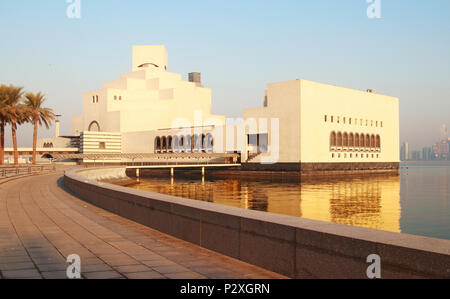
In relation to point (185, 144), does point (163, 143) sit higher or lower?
higher

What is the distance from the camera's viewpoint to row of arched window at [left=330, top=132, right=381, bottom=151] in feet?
220

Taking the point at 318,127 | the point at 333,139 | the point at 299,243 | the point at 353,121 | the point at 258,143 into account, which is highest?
the point at 353,121

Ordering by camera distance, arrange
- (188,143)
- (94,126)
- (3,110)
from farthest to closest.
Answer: (94,126), (188,143), (3,110)

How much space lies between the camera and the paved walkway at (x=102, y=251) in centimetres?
605

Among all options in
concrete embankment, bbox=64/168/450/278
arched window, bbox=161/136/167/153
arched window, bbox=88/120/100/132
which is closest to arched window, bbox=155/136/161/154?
arched window, bbox=161/136/167/153

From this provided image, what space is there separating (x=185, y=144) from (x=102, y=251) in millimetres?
72793

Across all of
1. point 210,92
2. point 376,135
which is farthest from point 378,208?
point 210,92

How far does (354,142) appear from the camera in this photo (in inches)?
2783

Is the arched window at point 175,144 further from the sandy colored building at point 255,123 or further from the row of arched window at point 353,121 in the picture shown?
the row of arched window at point 353,121

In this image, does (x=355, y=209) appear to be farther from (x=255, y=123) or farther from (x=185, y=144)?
(x=185, y=144)

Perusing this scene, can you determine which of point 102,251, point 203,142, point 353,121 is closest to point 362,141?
point 353,121

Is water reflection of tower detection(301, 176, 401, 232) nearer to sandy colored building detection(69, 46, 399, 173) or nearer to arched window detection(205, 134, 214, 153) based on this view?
sandy colored building detection(69, 46, 399, 173)

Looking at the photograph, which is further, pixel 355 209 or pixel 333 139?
pixel 333 139
